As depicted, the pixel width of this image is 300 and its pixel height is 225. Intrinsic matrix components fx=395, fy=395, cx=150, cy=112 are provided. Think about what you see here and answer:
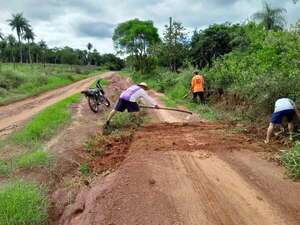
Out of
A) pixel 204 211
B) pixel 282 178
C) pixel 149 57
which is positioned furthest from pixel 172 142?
pixel 149 57

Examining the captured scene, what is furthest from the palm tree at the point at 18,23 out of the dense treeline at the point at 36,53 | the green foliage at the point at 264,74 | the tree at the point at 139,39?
the green foliage at the point at 264,74

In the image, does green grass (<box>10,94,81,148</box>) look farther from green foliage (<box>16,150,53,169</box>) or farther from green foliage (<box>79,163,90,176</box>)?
green foliage (<box>79,163,90,176</box>)

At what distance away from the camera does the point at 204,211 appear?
5301 mm

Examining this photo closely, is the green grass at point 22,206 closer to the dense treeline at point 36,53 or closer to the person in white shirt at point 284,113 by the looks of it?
the person in white shirt at point 284,113

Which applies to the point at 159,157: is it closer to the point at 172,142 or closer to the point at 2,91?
the point at 172,142

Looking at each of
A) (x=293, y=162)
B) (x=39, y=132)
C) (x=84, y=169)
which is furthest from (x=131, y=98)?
(x=293, y=162)

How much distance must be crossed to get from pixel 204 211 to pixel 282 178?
2182mm

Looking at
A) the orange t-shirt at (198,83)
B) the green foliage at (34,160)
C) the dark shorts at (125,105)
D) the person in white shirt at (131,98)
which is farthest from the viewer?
the orange t-shirt at (198,83)

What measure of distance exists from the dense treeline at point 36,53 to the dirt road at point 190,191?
61.9 metres

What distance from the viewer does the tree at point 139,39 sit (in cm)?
4774

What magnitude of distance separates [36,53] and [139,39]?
49.7 metres

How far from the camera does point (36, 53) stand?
91812 millimetres

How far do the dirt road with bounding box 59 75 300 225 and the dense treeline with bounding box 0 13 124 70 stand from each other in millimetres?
61893

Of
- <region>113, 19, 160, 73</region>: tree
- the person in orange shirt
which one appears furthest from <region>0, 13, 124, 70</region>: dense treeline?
the person in orange shirt
